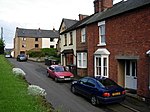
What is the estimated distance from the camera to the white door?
1592 centimetres

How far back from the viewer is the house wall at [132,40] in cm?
1370

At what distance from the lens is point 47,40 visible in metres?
74.6

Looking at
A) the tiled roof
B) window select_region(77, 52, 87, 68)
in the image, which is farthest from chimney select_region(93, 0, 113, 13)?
window select_region(77, 52, 87, 68)

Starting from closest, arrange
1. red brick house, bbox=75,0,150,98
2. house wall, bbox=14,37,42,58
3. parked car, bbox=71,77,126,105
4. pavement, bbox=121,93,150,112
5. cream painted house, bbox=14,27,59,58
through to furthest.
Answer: pavement, bbox=121,93,150,112, parked car, bbox=71,77,126,105, red brick house, bbox=75,0,150,98, house wall, bbox=14,37,42,58, cream painted house, bbox=14,27,59,58

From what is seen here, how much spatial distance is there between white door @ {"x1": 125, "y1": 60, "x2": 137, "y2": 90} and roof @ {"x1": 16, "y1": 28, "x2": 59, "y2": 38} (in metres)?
59.3

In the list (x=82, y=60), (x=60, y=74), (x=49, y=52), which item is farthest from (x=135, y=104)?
(x=49, y=52)

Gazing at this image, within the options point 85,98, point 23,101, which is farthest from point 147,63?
point 23,101

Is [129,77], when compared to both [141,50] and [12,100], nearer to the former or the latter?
[141,50]

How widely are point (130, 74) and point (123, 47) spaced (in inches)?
88.6

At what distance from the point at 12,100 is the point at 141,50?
915cm

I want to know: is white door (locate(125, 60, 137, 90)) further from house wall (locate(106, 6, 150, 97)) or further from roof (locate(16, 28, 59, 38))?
roof (locate(16, 28, 59, 38))

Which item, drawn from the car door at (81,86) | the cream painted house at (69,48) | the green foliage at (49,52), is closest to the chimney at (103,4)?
the cream painted house at (69,48)

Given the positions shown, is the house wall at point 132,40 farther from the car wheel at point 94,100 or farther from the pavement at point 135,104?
the car wheel at point 94,100

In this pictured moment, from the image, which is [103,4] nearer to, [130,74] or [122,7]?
[122,7]
